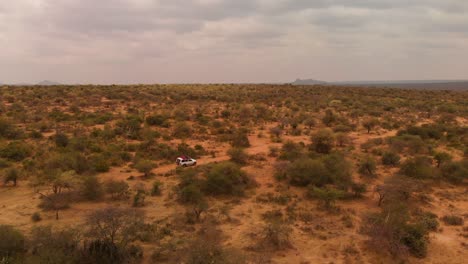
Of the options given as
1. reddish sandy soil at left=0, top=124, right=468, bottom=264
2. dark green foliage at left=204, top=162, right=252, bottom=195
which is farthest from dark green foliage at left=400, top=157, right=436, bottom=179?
dark green foliage at left=204, top=162, right=252, bottom=195

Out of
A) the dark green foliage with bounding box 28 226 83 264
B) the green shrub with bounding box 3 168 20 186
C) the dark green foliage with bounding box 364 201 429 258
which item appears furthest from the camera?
the green shrub with bounding box 3 168 20 186

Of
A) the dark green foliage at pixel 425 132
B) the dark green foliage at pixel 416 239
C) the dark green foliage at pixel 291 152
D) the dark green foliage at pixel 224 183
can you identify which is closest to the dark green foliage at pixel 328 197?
the dark green foliage at pixel 416 239

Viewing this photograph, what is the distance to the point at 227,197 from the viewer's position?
737 inches

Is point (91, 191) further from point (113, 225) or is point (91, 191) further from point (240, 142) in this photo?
point (240, 142)

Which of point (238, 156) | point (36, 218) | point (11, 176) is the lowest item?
point (36, 218)

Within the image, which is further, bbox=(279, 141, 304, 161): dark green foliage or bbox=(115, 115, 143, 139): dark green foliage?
bbox=(115, 115, 143, 139): dark green foliage

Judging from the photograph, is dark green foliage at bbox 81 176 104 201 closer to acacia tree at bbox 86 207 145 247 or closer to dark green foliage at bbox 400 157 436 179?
acacia tree at bbox 86 207 145 247

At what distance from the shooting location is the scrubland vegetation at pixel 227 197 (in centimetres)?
1267

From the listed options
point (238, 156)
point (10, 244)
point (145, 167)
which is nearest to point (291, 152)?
point (238, 156)

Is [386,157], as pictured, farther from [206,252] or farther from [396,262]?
[206,252]

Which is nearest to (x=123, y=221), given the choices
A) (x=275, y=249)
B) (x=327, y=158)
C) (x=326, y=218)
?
(x=275, y=249)

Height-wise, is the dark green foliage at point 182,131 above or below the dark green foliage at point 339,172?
above

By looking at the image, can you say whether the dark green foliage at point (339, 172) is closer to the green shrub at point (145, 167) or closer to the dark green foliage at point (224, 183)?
the dark green foliage at point (224, 183)

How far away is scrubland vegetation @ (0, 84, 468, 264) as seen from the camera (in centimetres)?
1267
